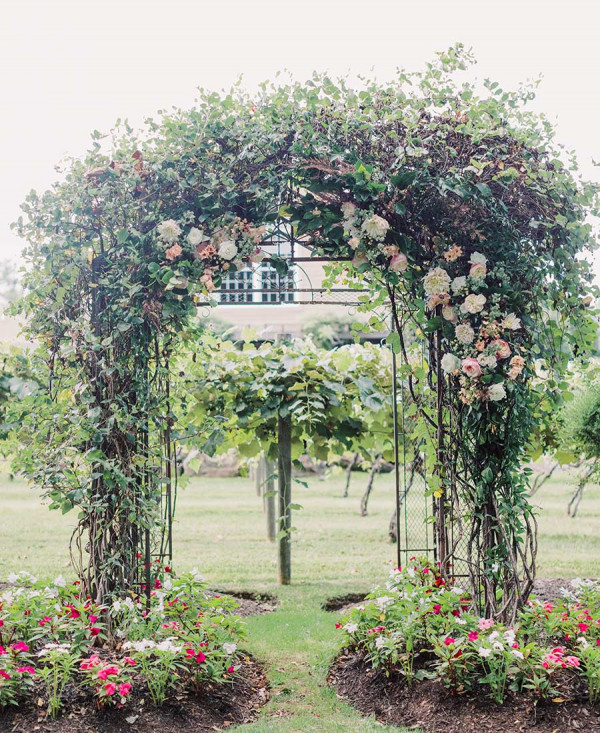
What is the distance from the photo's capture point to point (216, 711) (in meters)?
3.16

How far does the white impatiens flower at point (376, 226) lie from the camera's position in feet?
11.3

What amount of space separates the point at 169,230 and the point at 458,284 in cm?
136

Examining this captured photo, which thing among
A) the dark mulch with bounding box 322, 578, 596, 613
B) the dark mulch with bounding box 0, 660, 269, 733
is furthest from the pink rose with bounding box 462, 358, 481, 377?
the dark mulch with bounding box 322, 578, 596, 613

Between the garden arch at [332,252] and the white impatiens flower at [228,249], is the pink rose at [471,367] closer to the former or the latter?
the garden arch at [332,252]

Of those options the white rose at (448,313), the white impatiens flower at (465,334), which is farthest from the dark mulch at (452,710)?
the white rose at (448,313)

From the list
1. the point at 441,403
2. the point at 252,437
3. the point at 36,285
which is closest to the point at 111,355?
the point at 36,285

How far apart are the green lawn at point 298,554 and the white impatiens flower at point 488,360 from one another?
1.58m

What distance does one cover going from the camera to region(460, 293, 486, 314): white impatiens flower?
136 inches

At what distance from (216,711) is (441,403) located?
1745mm

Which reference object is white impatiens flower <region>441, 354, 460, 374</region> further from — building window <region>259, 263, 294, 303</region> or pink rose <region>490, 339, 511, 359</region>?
building window <region>259, 263, 294, 303</region>

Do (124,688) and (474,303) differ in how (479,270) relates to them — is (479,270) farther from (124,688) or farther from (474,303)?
(124,688)

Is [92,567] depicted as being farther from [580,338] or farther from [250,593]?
[580,338]

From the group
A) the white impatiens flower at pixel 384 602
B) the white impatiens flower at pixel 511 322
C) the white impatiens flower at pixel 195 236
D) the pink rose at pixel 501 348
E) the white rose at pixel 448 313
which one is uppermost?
the white impatiens flower at pixel 195 236

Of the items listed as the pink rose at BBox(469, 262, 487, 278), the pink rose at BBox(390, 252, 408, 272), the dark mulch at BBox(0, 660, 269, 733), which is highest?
the pink rose at BBox(390, 252, 408, 272)
